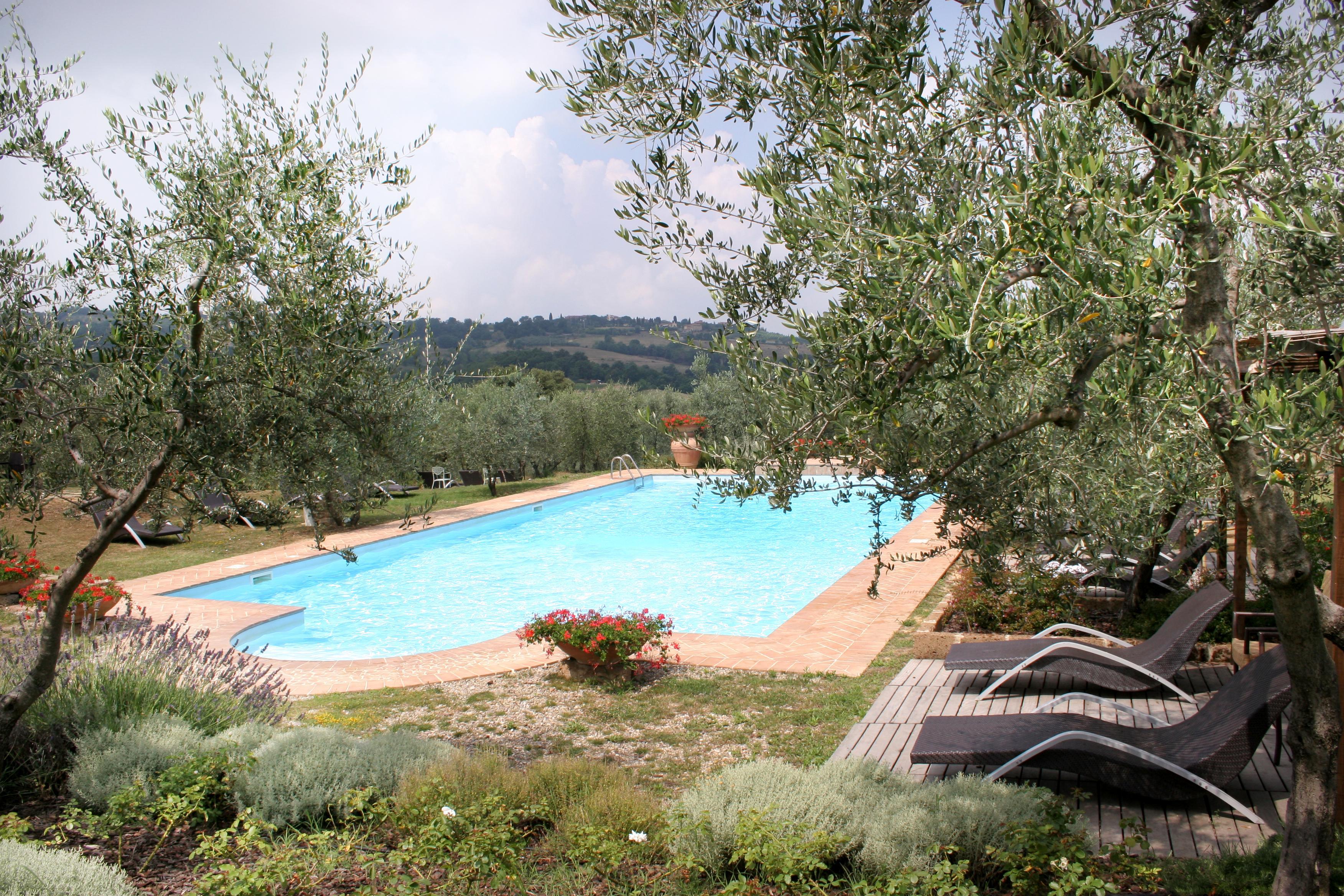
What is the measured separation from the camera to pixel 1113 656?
6633mm

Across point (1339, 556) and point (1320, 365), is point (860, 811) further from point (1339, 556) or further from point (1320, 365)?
point (1320, 365)

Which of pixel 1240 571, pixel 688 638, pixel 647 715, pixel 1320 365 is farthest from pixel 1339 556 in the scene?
pixel 688 638

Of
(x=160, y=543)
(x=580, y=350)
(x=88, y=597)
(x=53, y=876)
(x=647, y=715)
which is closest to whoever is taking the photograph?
(x=53, y=876)

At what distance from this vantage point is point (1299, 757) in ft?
11.3

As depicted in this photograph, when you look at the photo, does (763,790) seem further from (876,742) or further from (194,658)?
(194,658)

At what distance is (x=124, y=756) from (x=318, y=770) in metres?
1.09

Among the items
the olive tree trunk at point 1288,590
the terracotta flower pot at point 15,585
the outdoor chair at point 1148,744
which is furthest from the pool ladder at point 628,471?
the olive tree trunk at point 1288,590

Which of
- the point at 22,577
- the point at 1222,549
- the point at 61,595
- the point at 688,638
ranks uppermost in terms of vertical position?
the point at 61,595

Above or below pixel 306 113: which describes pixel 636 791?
below

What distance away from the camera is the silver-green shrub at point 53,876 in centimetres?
319

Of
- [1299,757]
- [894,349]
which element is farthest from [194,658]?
[1299,757]

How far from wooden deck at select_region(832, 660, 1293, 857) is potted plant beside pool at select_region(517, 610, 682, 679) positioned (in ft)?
7.08

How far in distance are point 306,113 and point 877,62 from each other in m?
3.29

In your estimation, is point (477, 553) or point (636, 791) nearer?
point (636, 791)
